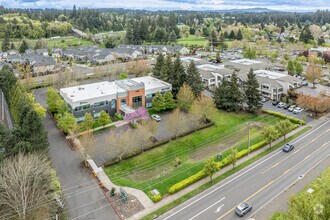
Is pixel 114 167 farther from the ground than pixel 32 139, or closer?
closer

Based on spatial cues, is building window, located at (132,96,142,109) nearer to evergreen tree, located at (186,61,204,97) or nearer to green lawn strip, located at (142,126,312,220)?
evergreen tree, located at (186,61,204,97)

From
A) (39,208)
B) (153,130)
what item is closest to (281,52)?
(153,130)

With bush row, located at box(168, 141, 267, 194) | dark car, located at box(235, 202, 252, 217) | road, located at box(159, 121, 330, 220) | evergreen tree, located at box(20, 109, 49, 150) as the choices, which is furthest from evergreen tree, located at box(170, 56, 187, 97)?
dark car, located at box(235, 202, 252, 217)

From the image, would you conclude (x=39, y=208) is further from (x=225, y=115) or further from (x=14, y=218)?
(x=225, y=115)

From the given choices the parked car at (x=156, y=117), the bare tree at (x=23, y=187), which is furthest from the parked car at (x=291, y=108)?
the bare tree at (x=23, y=187)

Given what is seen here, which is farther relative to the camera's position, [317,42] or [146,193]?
[317,42]

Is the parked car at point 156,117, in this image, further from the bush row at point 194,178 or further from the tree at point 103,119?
the bush row at point 194,178

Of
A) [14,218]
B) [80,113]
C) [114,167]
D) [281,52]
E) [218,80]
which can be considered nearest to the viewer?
[14,218]

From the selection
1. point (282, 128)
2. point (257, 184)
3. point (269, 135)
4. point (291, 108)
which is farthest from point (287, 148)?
point (291, 108)
